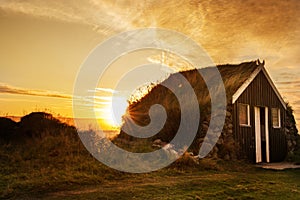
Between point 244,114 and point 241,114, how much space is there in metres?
0.35

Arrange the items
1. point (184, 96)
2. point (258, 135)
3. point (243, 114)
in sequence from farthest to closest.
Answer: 1. point (184, 96)
2. point (258, 135)
3. point (243, 114)

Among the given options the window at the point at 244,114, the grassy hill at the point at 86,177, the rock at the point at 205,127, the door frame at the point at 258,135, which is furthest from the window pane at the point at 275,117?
the rock at the point at 205,127

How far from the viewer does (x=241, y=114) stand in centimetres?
1891

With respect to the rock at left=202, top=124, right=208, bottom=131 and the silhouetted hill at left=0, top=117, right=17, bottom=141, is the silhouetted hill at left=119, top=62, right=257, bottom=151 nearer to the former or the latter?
the rock at left=202, top=124, right=208, bottom=131

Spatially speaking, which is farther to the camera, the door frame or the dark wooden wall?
the door frame

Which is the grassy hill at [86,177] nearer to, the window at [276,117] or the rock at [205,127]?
the rock at [205,127]

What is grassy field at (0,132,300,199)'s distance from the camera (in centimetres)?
916

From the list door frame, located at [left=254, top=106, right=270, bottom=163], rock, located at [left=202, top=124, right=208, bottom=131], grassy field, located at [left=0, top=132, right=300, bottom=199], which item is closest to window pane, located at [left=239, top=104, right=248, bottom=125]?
door frame, located at [left=254, top=106, right=270, bottom=163]

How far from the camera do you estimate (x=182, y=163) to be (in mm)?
14125

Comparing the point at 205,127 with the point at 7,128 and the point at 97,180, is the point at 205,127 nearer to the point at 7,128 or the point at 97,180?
the point at 97,180

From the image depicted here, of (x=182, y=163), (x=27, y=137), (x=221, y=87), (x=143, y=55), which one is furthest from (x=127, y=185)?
(x=221, y=87)

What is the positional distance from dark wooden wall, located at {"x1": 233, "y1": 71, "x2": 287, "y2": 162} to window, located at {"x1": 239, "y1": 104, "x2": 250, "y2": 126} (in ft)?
→ 0.90

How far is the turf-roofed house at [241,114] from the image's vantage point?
694 inches

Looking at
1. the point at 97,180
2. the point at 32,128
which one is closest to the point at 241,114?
the point at 97,180
